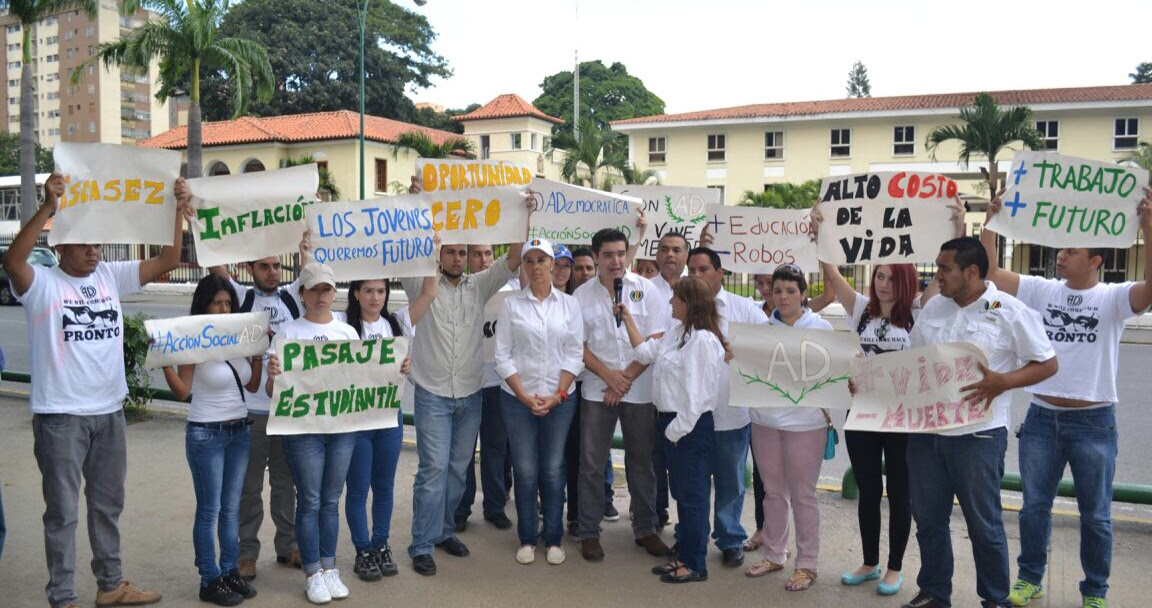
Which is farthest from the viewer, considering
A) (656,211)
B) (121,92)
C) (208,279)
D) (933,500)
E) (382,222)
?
(121,92)

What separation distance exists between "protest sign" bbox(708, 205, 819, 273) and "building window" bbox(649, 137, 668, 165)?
1441 inches

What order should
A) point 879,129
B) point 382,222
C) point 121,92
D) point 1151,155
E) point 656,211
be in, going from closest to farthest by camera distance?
point 382,222, point 656,211, point 1151,155, point 879,129, point 121,92

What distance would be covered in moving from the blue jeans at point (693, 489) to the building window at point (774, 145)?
37.2m

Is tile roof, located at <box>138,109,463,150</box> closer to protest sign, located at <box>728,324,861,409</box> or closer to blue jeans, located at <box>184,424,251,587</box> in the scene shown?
blue jeans, located at <box>184,424,251,587</box>

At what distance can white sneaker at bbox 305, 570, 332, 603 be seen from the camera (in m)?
4.83

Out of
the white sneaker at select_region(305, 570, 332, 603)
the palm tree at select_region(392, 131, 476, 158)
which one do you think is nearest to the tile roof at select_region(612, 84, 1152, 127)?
the palm tree at select_region(392, 131, 476, 158)

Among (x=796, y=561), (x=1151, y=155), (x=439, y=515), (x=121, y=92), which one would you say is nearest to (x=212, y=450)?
(x=439, y=515)

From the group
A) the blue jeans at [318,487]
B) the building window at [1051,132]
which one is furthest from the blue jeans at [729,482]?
the building window at [1051,132]

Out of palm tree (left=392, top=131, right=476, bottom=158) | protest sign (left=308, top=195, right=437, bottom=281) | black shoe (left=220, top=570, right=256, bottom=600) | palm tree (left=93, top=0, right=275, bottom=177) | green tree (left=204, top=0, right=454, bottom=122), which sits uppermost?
green tree (left=204, top=0, right=454, bottom=122)

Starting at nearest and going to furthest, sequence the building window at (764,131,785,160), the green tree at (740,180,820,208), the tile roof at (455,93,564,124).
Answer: the green tree at (740,180,820,208)
the building window at (764,131,785,160)
the tile roof at (455,93,564,124)

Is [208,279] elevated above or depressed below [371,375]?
above

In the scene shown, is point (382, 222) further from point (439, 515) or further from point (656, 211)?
point (656, 211)

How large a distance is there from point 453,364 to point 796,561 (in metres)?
2.38

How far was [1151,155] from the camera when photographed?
1115 inches
